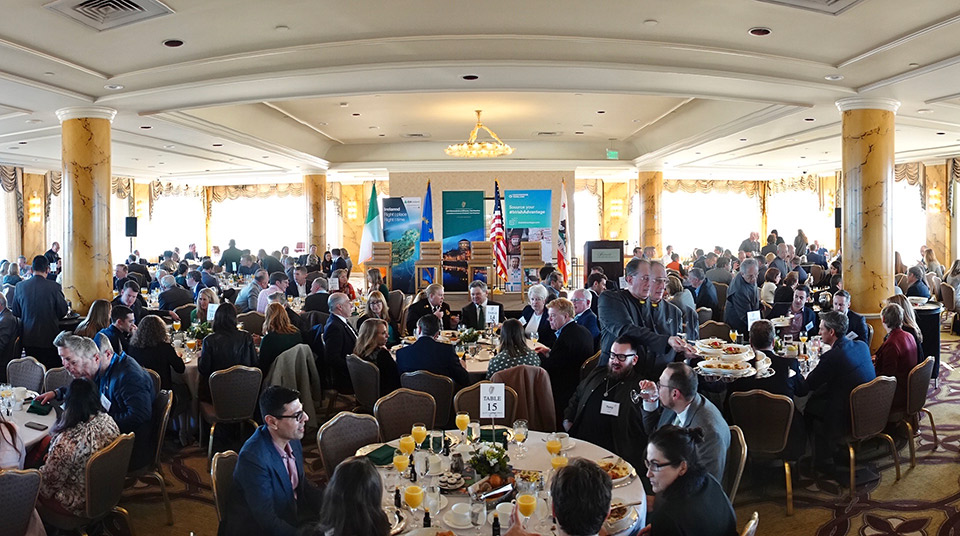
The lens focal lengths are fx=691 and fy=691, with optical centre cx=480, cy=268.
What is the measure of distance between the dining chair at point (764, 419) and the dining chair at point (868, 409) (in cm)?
51

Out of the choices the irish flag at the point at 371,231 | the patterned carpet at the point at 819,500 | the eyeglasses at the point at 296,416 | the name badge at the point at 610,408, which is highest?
the irish flag at the point at 371,231

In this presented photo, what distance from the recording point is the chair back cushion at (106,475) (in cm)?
365

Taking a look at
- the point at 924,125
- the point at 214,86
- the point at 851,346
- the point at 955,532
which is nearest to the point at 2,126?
the point at 214,86

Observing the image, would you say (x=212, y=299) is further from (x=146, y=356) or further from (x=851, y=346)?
(x=851, y=346)

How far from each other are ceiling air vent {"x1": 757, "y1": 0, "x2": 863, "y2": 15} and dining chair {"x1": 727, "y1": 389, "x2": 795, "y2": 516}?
10.0 ft

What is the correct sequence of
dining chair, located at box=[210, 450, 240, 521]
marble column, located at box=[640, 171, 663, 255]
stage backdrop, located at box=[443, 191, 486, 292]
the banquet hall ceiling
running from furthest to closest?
marble column, located at box=[640, 171, 663, 255] → stage backdrop, located at box=[443, 191, 486, 292] → the banquet hall ceiling → dining chair, located at box=[210, 450, 240, 521]

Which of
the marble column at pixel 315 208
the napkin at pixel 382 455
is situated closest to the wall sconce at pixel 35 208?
the marble column at pixel 315 208

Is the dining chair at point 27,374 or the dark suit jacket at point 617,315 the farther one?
the dining chair at point 27,374

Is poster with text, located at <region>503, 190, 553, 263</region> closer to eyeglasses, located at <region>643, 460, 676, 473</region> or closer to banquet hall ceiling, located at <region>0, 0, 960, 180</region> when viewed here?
banquet hall ceiling, located at <region>0, 0, 960, 180</region>

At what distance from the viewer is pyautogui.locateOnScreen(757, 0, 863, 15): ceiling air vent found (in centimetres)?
545

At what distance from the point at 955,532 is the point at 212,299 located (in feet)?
23.9

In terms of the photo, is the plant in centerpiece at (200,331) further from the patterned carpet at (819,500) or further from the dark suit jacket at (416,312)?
the dark suit jacket at (416,312)

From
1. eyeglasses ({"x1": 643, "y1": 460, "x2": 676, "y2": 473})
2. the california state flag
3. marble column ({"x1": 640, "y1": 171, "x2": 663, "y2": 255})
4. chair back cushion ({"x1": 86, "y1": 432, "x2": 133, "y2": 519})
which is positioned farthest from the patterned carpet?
marble column ({"x1": 640, "y1": 171, "x2": 663, "y2": 255})

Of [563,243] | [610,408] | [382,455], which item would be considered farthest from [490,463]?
[563,243]
